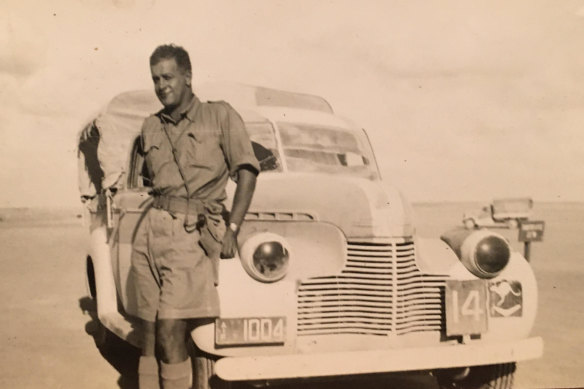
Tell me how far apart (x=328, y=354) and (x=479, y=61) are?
285cm

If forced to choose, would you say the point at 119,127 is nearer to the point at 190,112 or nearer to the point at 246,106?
the point at 246,106

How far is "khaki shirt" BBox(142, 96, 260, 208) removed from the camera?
3014mm

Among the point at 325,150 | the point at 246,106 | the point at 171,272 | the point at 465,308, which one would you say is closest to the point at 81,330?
the point at 246,106

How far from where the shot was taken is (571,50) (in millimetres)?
4805

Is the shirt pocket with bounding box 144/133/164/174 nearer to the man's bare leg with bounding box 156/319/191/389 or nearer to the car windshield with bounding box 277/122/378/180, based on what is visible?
the man's bare leg with bounding box 156/319/191/389

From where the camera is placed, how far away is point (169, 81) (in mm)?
3031

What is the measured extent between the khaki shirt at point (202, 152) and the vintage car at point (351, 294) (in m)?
0.40

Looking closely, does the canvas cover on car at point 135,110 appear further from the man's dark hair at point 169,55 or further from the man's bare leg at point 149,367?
the man's bare leg at point 149,367

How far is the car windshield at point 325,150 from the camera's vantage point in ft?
14.0

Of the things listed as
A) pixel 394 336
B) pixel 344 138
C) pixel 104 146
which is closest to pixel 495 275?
pixel 394 336

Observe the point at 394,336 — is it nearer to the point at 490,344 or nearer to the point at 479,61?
the point at 490,344

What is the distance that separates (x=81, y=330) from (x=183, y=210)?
11.6 ft

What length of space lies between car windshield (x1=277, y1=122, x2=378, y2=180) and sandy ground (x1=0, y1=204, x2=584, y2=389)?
59.0 inches

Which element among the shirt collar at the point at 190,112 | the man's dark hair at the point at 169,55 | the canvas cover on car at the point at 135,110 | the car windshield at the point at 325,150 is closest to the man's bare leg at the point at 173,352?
the shirt collar at the point at 190,112
